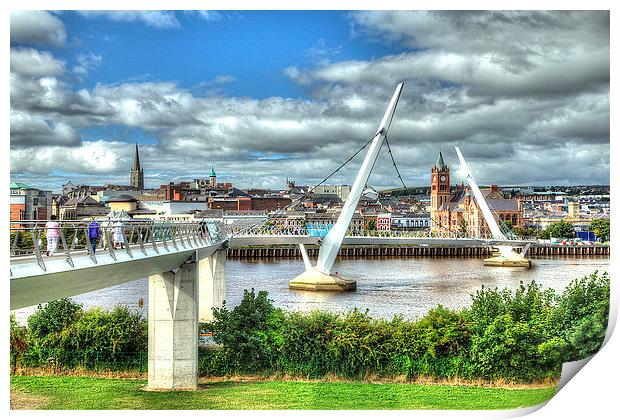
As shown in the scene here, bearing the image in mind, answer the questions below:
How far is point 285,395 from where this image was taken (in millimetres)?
7762

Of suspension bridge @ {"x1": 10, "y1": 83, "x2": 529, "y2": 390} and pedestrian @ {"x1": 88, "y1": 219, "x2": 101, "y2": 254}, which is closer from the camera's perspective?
suspension bridge @ {"x1": 10, "y1": 83, "x2": 529, "y2": 390}

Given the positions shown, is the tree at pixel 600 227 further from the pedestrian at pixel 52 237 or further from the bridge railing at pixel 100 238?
the pedestrian at pixel 52 237

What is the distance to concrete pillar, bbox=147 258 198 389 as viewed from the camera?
7633mm

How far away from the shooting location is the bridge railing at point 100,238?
5.11 meters

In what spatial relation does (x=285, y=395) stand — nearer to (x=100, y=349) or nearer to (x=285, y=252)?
(x=100, y=349)

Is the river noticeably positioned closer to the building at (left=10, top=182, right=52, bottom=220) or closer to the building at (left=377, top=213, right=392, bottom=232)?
the building at (left=10, top=182, right=52, bottom=220)

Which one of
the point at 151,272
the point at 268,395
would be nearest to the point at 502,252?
the point at 268,395

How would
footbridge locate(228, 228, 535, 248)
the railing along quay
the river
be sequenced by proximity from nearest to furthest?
the river, footbridge locate(228, 228, 535, 248), the railing along quay

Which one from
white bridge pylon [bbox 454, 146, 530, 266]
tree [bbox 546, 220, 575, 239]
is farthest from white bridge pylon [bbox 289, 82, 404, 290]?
tree [bbox 546, 220, 575, 239]

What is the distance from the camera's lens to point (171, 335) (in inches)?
301

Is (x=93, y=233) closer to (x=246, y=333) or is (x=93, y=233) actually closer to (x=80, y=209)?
(x=246, y=333)

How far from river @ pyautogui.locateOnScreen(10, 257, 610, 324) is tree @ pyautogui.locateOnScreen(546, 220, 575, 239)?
0.89 m

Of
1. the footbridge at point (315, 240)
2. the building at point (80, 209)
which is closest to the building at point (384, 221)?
the footbridge at point (315, 240)

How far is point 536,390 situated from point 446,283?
41.0ft
